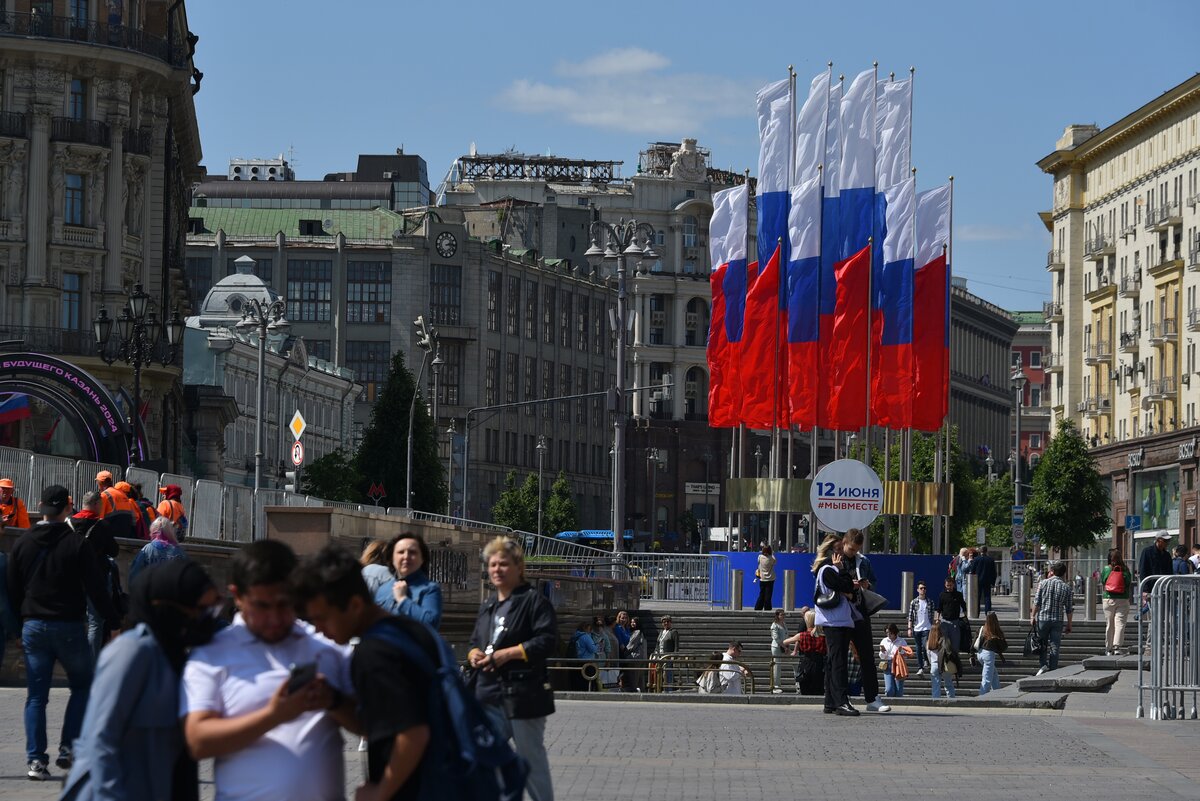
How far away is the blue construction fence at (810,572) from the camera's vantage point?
42000 mm

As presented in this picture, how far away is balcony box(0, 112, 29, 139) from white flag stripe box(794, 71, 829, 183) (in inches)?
1121

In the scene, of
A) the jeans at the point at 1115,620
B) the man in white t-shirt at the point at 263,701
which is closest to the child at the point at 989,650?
the jeans at the point at 1115,620

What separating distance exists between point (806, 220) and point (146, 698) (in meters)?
36.3

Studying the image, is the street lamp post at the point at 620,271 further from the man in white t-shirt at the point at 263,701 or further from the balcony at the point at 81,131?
the man in white t-shirt at the point at 263,701

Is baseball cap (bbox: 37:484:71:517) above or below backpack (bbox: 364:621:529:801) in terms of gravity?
above

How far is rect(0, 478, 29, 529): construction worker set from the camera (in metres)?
21.8

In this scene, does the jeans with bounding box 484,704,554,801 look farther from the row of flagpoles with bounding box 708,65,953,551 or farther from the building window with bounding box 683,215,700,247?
the building window with bounding box 683,215,700,247

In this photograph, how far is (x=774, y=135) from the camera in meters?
43.3

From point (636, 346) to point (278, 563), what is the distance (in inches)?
6080

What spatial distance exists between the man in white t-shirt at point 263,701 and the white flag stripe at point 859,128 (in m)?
36.4

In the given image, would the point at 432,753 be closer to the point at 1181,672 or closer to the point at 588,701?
the point at 1181,672

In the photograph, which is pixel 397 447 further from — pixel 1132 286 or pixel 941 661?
pixel 941 661

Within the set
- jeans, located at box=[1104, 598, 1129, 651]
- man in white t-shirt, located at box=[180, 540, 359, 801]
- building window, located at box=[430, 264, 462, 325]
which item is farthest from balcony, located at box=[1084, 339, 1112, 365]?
man in white t-shirt, located at box=[180, 540, 359, 801]

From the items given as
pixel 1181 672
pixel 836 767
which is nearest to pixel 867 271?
pixel 1181 672
